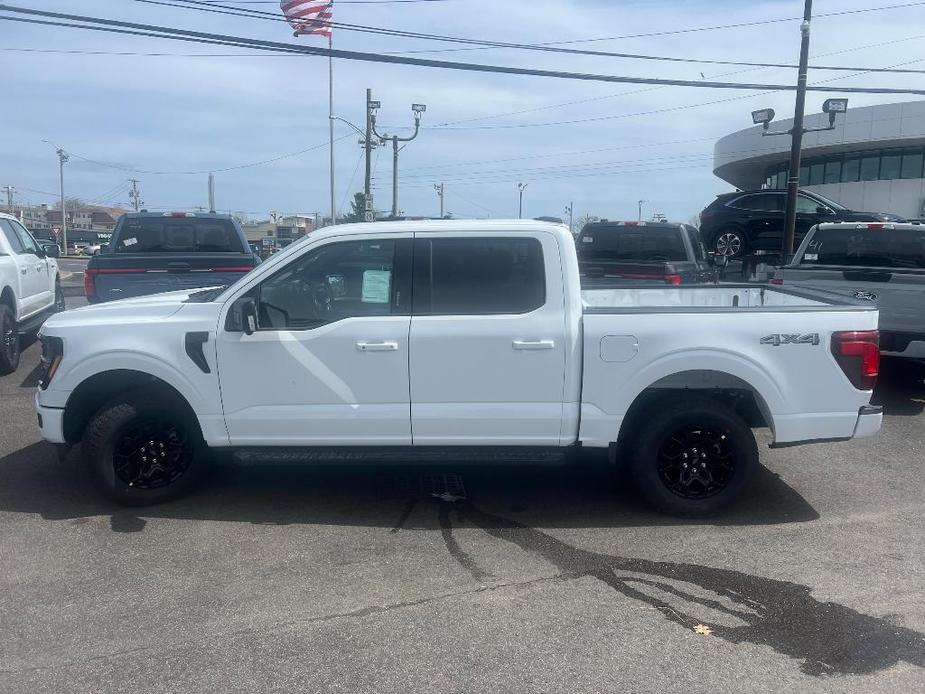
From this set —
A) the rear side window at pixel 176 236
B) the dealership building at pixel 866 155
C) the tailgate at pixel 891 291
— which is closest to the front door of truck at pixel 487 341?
the tailgate at pixel 891 291

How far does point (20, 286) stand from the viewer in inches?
425

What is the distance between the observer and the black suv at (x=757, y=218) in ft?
65.2

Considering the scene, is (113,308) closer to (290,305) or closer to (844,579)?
(290,305)

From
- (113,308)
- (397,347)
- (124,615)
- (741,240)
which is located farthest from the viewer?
(741,240)

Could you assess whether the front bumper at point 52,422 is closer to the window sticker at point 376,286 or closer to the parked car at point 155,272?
the window sticker at point 376,286

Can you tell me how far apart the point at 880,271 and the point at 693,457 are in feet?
14.6

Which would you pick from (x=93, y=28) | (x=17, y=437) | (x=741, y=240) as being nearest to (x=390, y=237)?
(x=17, y=437)

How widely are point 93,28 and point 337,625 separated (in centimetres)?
A: 1001

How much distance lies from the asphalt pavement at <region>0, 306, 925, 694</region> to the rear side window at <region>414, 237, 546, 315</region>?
Result: 1.25m

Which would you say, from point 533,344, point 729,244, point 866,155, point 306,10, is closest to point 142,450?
point 533,344

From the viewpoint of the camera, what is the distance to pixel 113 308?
19.2 ft

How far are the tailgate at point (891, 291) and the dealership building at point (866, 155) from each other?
36561 mm

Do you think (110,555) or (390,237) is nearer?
(110,555)

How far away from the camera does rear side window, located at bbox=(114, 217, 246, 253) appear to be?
1123 cm
